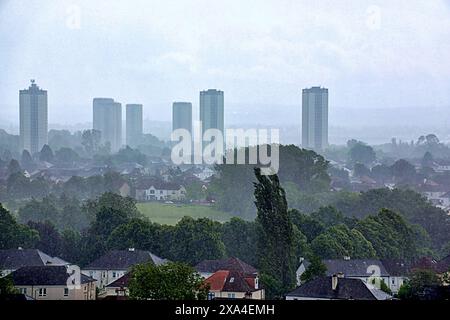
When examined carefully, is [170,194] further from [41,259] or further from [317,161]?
[41,259]

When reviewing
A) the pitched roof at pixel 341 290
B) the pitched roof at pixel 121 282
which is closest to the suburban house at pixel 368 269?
the pitched roof at pixel 341 290

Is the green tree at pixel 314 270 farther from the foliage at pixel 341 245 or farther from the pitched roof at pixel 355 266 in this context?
the foliage at pixel 341 245

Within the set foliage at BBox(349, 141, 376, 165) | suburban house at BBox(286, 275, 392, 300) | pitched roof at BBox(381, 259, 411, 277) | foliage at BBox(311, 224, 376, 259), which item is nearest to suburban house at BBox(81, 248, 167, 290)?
suburban house at BBox(286, 275, 392, 300)

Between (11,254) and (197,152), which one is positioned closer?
(11,254)

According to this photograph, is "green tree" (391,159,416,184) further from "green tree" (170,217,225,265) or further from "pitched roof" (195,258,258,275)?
"pitched roof" (195,258,258,275)

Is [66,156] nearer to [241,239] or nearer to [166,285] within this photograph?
[241,239]

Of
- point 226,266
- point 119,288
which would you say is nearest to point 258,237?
point 226,266
